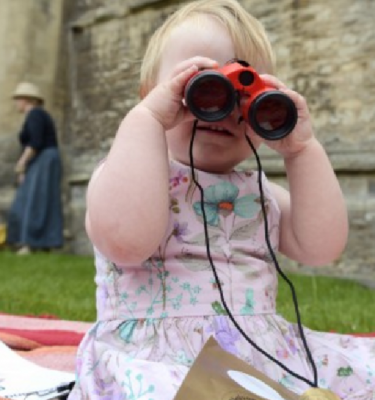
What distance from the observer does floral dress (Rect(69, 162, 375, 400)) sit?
4.17ft

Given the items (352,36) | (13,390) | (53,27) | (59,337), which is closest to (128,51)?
(53,27)

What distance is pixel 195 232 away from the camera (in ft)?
4.41

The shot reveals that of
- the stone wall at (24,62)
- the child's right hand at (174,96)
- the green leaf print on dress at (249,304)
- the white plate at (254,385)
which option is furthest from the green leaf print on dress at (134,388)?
the stone wall at (24,62)

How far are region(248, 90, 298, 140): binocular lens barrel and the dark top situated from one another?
6281 mm

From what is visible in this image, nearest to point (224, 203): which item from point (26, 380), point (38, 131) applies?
point (26, 380)

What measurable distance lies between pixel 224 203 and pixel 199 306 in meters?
0.20

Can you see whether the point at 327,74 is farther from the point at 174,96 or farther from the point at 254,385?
the point at 254,385

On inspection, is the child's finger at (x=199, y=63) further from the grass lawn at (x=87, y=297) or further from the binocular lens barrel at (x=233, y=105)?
the grass lawn at (x=87, y=297)

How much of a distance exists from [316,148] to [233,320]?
1.08 ft

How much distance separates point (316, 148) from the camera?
134 cm

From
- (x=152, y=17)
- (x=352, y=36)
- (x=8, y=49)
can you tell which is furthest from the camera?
(x=8, y=49)

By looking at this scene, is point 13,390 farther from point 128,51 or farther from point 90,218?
point 128,51

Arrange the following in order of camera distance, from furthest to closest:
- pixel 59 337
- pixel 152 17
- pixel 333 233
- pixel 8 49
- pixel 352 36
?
1. pixel 8 49
2. pixel 152 17
3. pixel 352 36
4. pixel 59 337
5. pixel 333 233

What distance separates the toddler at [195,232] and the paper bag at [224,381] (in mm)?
53
